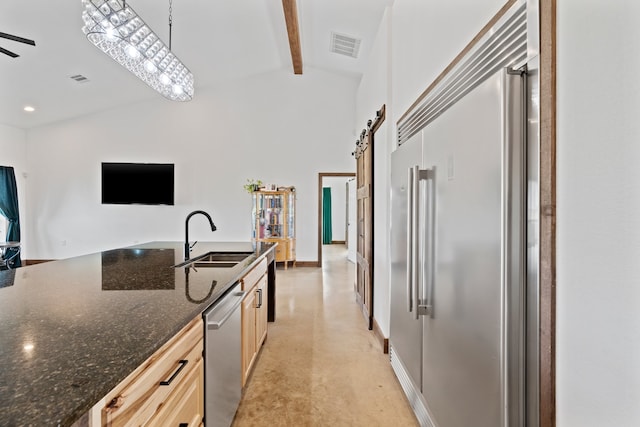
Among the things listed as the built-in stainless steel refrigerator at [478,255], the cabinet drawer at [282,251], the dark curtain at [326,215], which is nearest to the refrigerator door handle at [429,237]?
the built-in stainless steel refrigerator at [478,255]

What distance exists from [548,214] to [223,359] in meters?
1.46

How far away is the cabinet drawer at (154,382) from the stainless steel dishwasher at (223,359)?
126mm

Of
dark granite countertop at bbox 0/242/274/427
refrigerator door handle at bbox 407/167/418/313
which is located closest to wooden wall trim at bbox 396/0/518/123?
refrigerator door handle at bbox 407/167/418/313

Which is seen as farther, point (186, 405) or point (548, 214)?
point (186, 405)

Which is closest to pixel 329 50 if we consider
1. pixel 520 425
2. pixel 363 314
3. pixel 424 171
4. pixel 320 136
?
pixel 320 136

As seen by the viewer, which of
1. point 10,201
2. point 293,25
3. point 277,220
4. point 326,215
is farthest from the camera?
point 326,215

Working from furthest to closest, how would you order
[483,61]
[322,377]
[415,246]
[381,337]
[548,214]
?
[381,337] < [322,377] < [415,246] < [483,61] < [548,214]

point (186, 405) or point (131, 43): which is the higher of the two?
point (131, 43)

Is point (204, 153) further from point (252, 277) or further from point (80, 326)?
point (80, 326)

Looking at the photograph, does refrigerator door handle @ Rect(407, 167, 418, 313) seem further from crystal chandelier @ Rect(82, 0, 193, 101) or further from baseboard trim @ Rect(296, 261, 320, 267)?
baseboard trim @ Rect(296, 261, 320, 267)

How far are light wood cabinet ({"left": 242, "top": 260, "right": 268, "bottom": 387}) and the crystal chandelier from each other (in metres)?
1.80

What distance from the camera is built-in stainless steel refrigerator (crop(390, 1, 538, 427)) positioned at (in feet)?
3.27

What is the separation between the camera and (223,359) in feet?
5.09

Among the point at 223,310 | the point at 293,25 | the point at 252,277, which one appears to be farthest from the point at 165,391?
the point at 293,25
